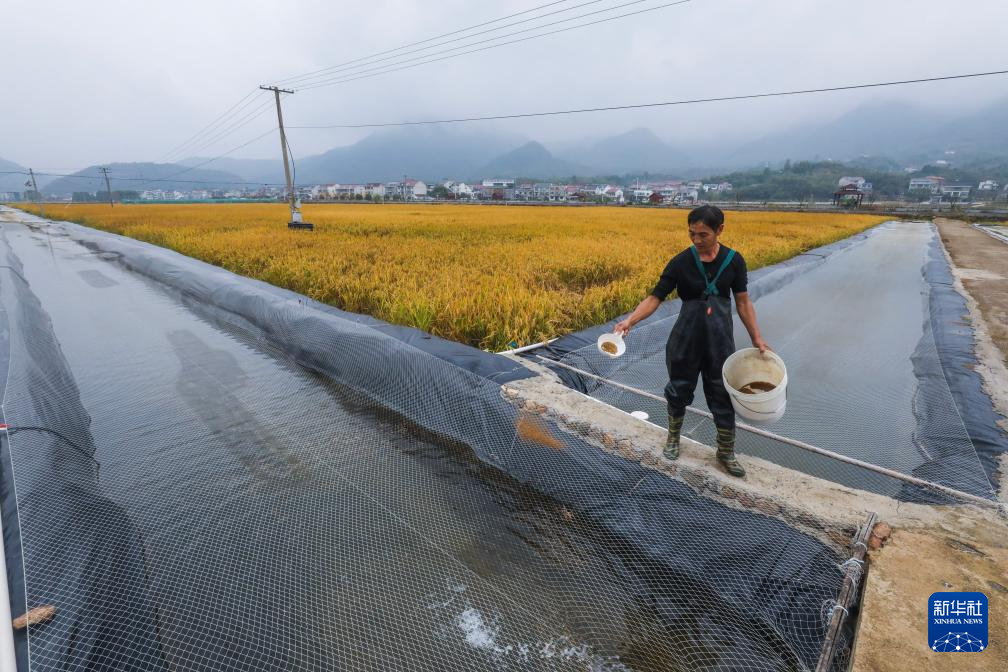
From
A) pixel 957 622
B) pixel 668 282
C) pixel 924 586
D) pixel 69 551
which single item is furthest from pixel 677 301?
pixel 69 551

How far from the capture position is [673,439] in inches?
87.5

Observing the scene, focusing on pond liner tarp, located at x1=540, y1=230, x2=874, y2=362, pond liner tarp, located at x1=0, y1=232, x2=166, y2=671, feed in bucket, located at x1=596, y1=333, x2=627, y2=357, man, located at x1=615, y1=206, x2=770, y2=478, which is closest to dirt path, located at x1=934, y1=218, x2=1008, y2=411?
pond liner tarp, located at x1=540, y1=230, x2=874, y2=362

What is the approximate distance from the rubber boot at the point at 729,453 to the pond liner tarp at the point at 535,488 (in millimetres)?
280

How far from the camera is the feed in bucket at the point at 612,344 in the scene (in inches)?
86.1

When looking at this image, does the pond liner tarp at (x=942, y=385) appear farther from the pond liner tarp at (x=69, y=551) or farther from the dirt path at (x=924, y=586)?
the pond liner tarp at (x=69, y=551)

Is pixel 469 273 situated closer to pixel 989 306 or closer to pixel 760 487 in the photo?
pixel 760 487

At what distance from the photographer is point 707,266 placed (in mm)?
1974

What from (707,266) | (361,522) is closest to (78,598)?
(361,522)

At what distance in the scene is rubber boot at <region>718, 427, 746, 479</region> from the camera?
206cm

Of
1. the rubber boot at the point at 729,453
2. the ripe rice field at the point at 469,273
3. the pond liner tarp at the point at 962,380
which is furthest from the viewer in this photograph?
the ripe rice field at the point at 469,273

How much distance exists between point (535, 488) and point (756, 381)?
47.6 inches

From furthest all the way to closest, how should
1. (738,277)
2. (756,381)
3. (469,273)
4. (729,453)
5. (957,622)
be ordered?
(469,273) < (756,381) < (729,453) < (738,277) < (957,622)

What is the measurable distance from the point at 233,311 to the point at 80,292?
10.6 feet

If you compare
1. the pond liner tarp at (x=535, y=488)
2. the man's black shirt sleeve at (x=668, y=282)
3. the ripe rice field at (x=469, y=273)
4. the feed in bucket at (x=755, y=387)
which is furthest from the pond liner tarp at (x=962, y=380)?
the ripe rice field at (x=469, y=273)
